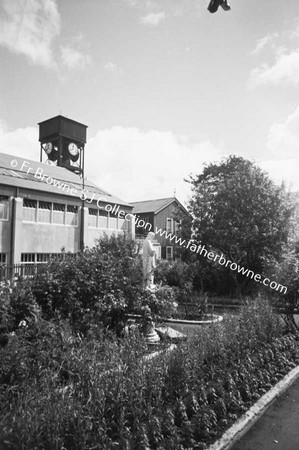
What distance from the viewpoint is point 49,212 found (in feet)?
87.4

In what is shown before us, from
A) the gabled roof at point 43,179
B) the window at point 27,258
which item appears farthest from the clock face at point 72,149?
the window at point 27,258

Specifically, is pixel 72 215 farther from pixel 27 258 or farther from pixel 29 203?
pixel 27 258

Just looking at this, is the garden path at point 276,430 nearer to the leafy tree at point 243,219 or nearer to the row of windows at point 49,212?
the leafy tree at point 243,219

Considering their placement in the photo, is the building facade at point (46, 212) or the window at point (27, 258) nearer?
the building facade at point (46, 212)

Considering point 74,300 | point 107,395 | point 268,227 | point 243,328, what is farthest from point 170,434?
point 268,227

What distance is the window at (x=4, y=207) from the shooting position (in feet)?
76.0

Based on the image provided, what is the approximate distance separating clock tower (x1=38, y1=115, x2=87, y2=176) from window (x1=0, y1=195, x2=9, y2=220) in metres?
15.5

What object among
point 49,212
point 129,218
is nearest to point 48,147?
point 129,218

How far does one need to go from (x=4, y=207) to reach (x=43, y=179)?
6.14 meters

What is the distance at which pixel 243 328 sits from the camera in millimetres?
7180

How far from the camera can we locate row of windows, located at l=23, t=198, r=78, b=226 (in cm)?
2503

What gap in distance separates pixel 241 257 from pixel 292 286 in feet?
36.7

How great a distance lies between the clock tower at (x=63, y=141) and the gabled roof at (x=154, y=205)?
925 centimetres

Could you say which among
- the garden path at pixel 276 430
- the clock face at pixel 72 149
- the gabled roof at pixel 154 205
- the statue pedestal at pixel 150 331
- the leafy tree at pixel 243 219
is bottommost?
the garden path at pixel 276 430
